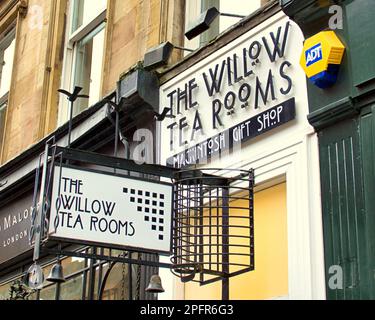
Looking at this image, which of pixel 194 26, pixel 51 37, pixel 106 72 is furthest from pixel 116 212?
pixel 51 37

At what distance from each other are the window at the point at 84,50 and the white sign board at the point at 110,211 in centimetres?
424

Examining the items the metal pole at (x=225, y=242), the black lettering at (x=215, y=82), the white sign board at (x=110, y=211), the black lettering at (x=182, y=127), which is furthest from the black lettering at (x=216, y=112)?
the white sign board at (x=110, y=211)

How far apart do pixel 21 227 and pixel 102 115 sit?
242 centimetres

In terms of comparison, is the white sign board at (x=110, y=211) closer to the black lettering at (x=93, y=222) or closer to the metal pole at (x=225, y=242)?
the black lettering at (x=93, y=222)

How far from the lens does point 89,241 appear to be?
245 inches

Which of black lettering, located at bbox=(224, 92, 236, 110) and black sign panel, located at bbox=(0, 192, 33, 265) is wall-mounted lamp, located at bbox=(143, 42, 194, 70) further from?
black sign panel, located at bbox=(0, 192, 33, 265)

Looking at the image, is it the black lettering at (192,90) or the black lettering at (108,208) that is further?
the black lettering at (192,90)

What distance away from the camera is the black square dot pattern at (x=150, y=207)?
6.50m

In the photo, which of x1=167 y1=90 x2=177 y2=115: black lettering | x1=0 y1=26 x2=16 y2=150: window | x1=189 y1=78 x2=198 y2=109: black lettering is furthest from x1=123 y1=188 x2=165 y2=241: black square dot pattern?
x1=0 y1=26 x2=16 y2=150: window

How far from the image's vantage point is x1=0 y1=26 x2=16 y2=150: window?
13.5 metres

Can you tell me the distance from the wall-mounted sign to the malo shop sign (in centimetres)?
41

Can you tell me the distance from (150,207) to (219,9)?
123 inches
